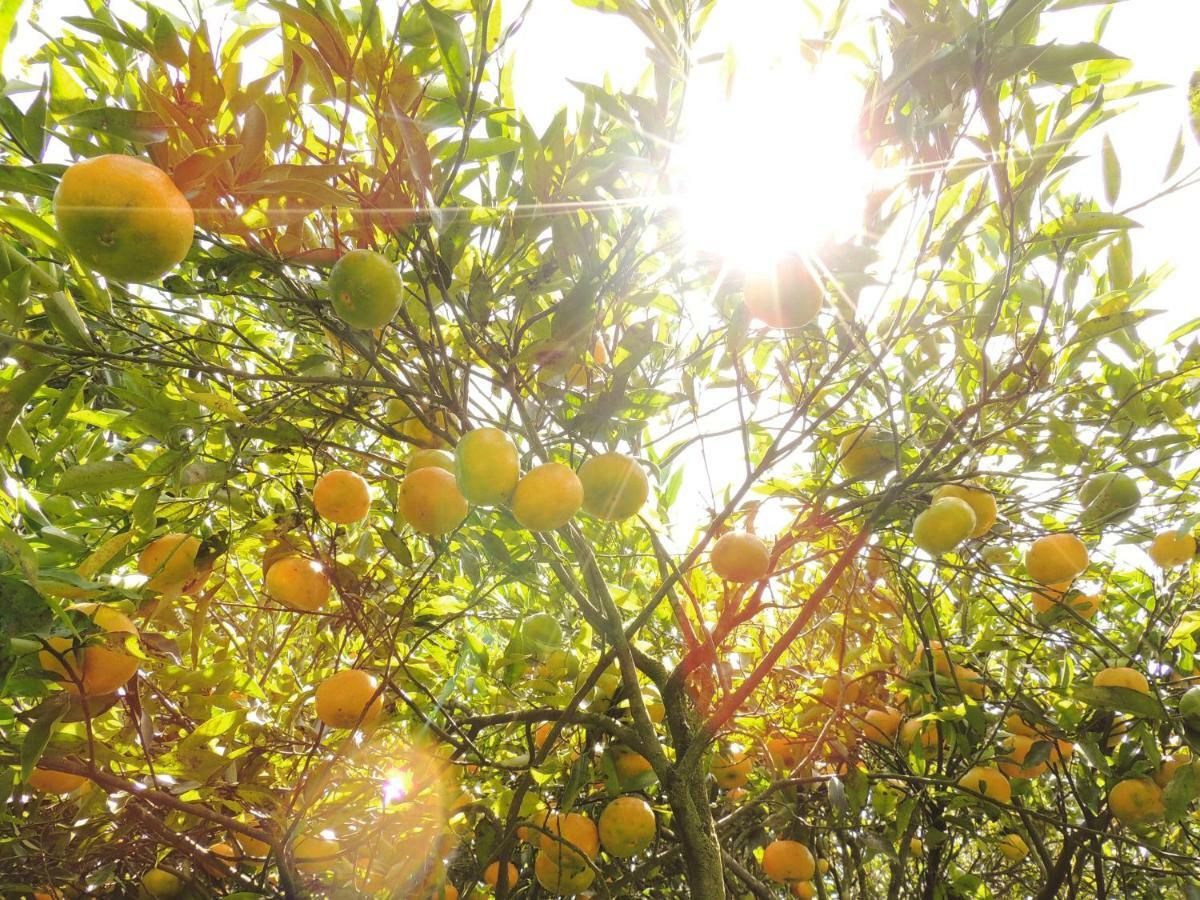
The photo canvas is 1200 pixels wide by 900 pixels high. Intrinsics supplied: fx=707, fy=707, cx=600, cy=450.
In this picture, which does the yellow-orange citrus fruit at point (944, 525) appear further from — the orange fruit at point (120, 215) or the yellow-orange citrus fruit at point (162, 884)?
the yellow-orange citrus fruit at point (162, 884)

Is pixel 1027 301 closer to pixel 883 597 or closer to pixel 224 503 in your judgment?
pixel 883 597

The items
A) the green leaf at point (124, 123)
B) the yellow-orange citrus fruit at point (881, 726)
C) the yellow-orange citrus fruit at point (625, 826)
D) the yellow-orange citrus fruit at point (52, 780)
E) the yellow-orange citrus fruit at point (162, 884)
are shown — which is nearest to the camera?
the green leaf at point (124, 123)

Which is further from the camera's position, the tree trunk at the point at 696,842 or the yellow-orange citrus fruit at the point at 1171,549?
the yellow-orange citrus fruit at the point at 1171,549

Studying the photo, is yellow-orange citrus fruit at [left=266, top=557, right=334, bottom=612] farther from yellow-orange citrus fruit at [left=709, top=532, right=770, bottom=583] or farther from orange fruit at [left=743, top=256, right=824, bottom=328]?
orange fruit at [left=743, top=256, right=824, bottom=328]

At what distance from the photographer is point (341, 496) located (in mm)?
1561

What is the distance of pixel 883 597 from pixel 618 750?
1209 mm

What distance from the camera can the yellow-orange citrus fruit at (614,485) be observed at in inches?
55.3

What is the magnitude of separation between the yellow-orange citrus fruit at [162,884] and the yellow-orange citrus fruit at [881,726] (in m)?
2.07

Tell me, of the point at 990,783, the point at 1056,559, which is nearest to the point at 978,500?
the point at 1056,559

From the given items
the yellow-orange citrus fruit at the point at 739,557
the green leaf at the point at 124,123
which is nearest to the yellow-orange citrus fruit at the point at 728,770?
the yellow-orange citrus fruit at the point at 739,557

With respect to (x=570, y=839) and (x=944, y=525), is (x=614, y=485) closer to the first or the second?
(x=944, y=525)

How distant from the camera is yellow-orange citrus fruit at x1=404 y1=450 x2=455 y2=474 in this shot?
4.99 ft

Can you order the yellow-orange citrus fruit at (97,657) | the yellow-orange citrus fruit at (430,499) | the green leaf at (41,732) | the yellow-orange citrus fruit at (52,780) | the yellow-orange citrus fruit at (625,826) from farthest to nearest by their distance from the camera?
the yellow-orange citrus fruit at (625,826) → the yellow-orange citrus fruit at (52,780) → the yellow-orange citrus fruit at (430,499) → the yellow-orange citrus fruit at (97,657) → the green leaf at (41,732)

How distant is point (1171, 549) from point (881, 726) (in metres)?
1.02
